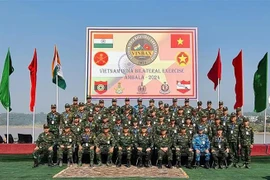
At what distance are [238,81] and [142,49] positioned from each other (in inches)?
145

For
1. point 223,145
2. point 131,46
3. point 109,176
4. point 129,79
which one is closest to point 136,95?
point 129,79

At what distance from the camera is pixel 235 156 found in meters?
12.2

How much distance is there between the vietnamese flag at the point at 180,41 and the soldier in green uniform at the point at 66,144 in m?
5.10

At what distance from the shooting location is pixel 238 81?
49.0ft

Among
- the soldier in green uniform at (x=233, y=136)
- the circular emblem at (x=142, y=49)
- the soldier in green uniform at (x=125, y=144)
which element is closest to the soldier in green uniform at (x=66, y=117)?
the soldier in green uniform at (x=125, y=144)

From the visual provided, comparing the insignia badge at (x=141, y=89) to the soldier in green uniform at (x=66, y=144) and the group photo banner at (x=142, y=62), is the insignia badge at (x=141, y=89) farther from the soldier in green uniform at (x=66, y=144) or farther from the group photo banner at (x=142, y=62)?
the soldier in green uniform at (x=66, y=144)

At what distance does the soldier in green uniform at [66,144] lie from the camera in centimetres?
1155

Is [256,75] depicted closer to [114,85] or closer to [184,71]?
[184,71]

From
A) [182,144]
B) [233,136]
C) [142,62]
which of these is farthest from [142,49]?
[233,136]

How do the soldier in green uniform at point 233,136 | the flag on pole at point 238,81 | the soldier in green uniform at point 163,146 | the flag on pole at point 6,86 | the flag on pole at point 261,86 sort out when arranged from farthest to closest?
1. the flag on pole at point 6,86
2. the flag on pole at point 238,81
3. the flag on pole at point 261,86
4. the soldier in green uniform at point 233,136
5. the soldier in green uniform at point 163,146

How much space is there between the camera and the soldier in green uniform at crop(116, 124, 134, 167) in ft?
37.8

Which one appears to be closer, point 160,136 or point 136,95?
point 160,136

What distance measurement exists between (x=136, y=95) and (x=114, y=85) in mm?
843

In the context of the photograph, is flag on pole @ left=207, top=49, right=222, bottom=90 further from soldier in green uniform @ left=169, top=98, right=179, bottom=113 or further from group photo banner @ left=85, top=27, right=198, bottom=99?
soldier in green uniform @ left=169, top=98, right=179, bottom=113
